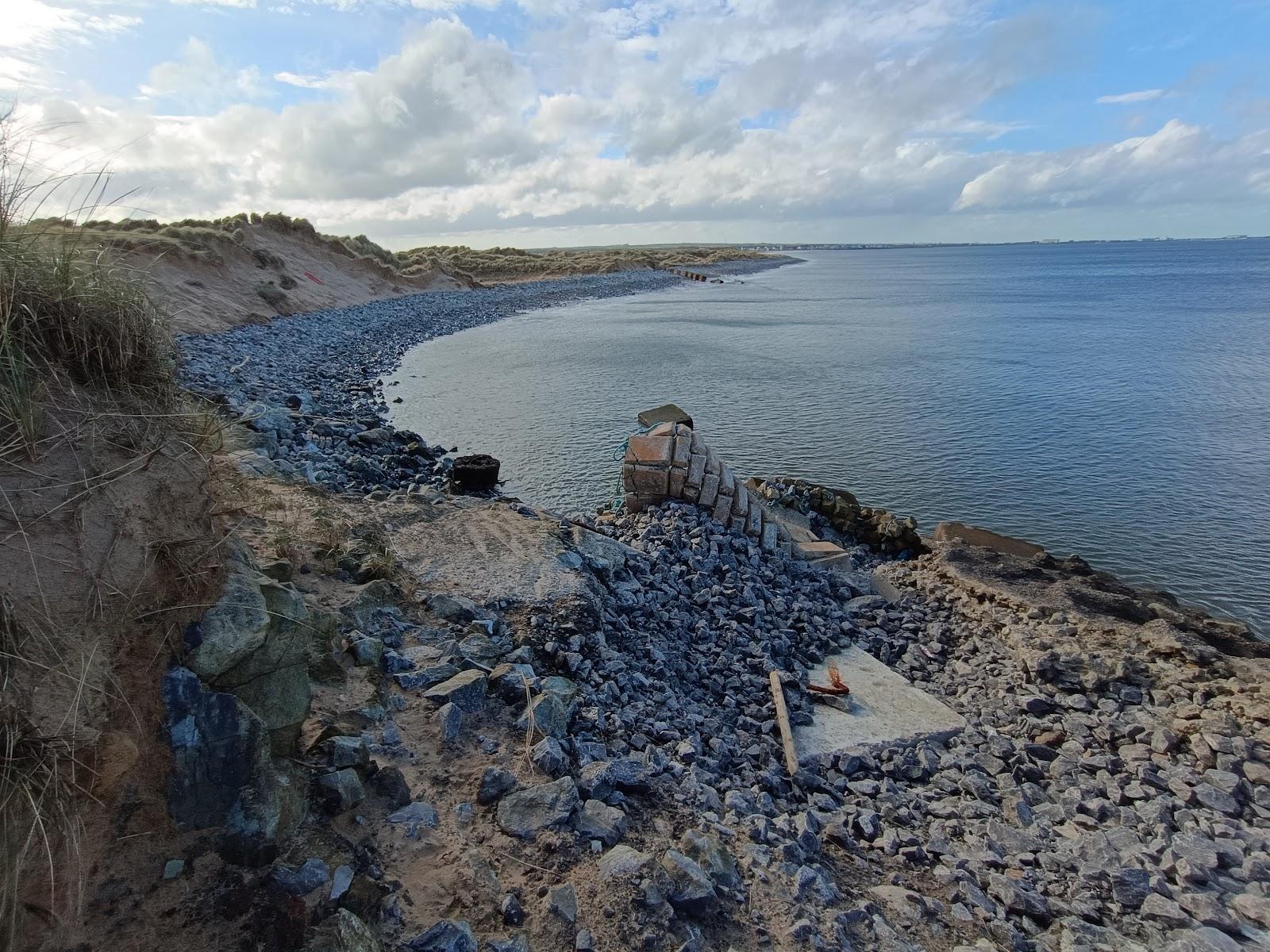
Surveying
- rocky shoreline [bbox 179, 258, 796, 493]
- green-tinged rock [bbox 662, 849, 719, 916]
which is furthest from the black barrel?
green-tinged rock [bbox 662, 849, 719, 916]

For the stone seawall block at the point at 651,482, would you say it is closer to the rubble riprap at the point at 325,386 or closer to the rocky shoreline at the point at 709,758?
the rocky shoreline at the point at 709,758

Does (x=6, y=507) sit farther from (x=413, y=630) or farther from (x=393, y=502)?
(x=393, y=502)

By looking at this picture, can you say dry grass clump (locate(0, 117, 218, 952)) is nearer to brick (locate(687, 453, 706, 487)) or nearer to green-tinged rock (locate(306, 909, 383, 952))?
green-tinged rock (locate(306, 909, 383, 952))

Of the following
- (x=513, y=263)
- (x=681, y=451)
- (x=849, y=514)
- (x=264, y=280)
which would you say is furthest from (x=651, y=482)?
(x=513, y=263)

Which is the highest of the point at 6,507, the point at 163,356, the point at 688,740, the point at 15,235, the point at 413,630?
the point at 15,235

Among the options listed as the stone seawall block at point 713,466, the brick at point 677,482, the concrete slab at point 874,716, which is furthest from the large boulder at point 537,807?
the stone seawall block at point 713,466

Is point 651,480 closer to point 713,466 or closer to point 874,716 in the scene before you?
point 713,466

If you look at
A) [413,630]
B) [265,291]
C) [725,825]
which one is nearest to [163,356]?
[413,630]
